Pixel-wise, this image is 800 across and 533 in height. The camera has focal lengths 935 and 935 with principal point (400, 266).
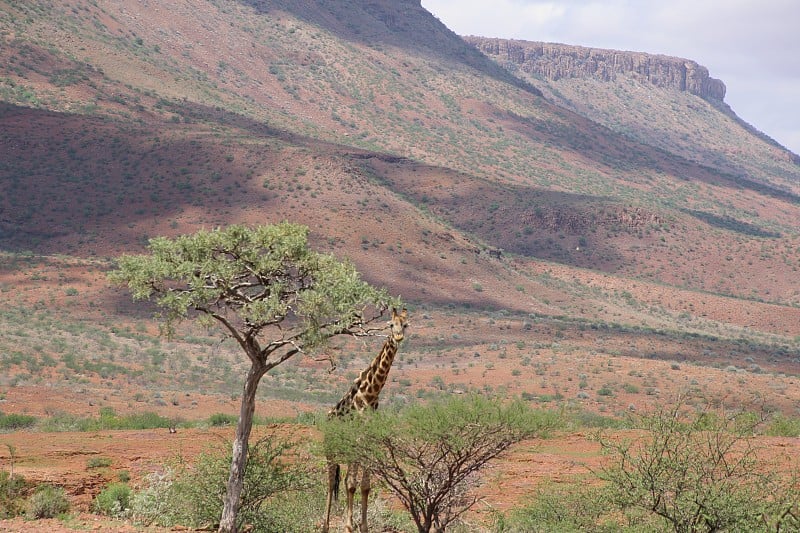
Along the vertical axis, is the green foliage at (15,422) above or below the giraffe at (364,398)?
below

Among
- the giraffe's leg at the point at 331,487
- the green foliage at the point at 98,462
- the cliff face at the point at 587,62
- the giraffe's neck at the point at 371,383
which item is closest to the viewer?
the giraffe's neck at the point at 371,383

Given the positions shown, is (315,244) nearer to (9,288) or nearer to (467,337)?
(467,337)

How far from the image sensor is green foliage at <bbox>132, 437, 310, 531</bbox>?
13164 mm

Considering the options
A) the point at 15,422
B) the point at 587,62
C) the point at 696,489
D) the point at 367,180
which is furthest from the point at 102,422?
the point at 587,62

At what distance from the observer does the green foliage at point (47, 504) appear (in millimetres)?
14062

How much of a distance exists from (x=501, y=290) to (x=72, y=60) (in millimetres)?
40066

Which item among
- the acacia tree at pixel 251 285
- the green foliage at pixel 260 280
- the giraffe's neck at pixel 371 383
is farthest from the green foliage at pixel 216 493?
the green foliage at pixel 260 280

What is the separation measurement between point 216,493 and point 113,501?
2361 millimetres

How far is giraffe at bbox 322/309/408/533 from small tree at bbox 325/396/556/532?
353mm

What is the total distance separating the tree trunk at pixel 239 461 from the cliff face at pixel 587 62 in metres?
171

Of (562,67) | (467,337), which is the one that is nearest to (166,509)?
(467,337)

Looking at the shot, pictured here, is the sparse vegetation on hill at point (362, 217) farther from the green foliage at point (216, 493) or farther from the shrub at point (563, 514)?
the green foliage at point (216, 493)

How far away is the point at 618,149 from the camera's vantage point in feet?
371

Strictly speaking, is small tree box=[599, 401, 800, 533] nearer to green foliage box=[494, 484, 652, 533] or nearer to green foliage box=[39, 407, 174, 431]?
green foliage box=[494, 484, 652, 533]
